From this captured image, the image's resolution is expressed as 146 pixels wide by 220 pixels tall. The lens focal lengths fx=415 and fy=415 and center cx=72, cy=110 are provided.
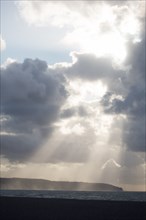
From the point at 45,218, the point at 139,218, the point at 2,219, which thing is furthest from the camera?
the point at 139,218

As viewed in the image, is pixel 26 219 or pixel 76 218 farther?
pixel 76 218

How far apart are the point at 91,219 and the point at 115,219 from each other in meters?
3.46

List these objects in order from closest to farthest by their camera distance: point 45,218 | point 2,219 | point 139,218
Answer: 1. point 2,219
2. point 45,218
3. point 139,218

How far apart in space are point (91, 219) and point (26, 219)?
369 inches

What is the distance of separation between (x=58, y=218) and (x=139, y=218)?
12356mm

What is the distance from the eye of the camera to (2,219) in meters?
53.3

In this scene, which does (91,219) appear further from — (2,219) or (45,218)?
(2,219)

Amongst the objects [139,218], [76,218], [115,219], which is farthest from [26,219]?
[139,218]

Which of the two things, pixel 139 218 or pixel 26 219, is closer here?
pixel 26 219

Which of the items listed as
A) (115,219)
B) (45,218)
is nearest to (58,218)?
(45,218)

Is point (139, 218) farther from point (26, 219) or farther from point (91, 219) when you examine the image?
point (26, 219)

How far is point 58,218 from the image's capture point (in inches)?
2280

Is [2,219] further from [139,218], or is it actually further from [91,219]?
[139,218]

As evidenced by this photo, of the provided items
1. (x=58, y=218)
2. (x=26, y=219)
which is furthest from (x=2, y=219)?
(x=58, y=218)
